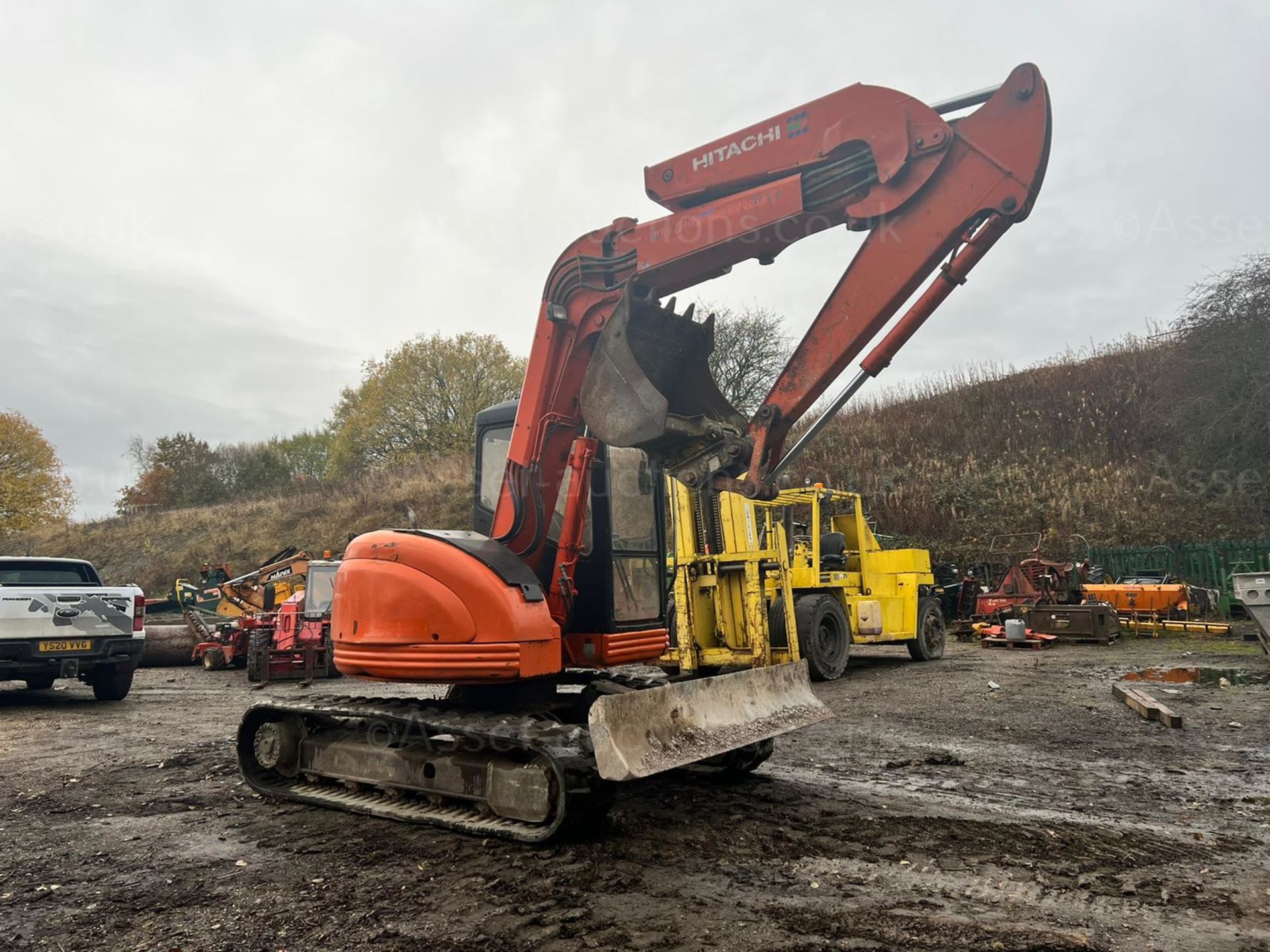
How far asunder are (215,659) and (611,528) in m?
12.1

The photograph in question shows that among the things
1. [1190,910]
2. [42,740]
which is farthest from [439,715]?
[42,740]

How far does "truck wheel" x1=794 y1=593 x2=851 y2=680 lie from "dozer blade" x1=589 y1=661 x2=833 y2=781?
4.72 meters

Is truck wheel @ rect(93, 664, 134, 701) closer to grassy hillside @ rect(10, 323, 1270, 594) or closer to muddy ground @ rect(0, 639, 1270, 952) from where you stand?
muddy ground @ rect(0, 639, 1270, 952)

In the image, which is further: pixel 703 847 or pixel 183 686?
pixel 183 686

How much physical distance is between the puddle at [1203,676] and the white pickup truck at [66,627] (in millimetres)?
11984

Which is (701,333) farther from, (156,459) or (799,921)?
(156,459)

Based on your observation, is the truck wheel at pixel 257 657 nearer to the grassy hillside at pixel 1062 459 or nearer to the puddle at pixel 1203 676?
the puddle at pixel 1203 676

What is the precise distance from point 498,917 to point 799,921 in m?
1.15

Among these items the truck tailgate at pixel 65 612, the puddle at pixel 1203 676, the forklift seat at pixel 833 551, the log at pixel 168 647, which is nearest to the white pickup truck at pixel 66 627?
the truck tailgate at pixel 65 612

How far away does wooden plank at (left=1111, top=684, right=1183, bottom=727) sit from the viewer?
7098 millimetres

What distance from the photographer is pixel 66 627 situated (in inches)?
378

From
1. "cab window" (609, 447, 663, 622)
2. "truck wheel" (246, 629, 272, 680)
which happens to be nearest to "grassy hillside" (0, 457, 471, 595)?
"truck wheel" (246, 629, 272, 680)

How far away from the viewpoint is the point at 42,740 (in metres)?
7.60

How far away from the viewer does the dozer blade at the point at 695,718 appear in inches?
156
